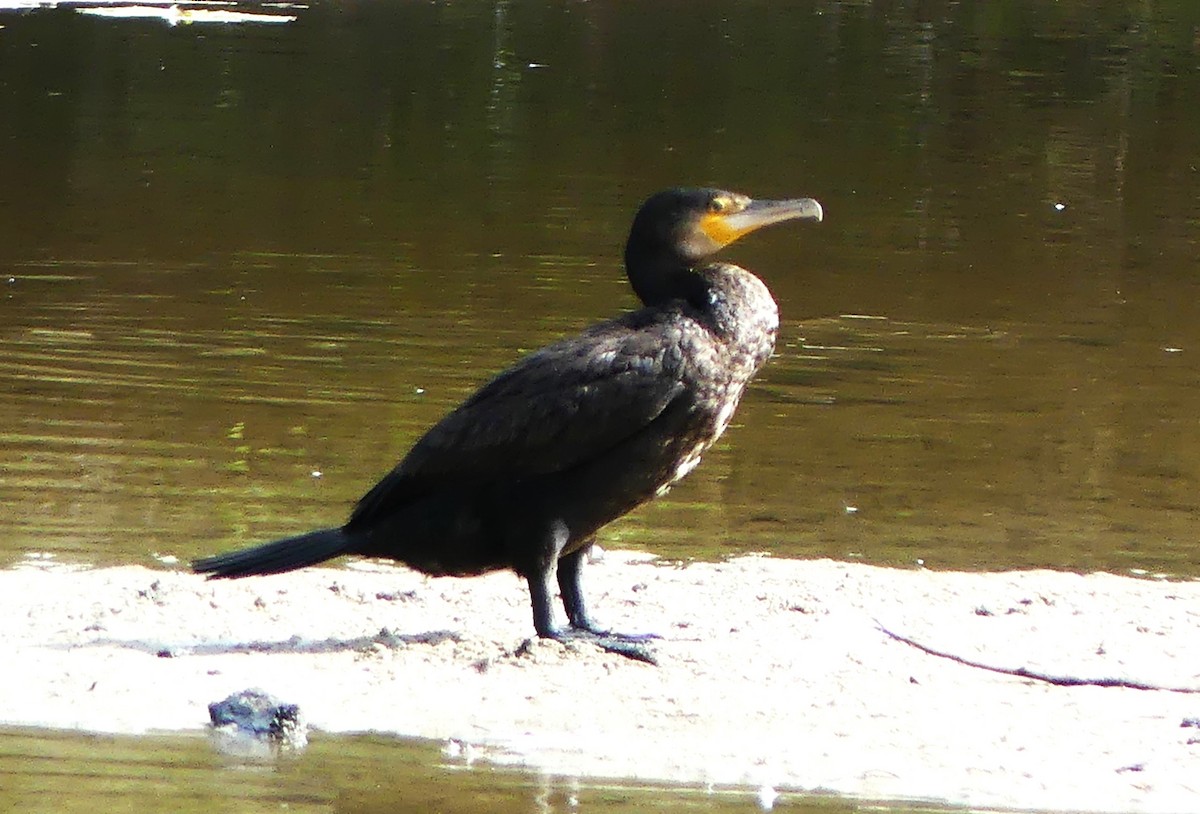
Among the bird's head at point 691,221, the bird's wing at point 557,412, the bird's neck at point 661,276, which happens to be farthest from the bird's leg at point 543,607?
the bird's head at point 691,221

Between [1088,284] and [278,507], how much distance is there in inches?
271

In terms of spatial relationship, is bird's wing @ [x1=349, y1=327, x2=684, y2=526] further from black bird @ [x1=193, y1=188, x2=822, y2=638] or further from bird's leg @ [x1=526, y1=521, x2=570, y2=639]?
bird's leg @ [x1=526, y1=521, x2=570, y2=639]

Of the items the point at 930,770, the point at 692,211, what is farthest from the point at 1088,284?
the point at 930,770

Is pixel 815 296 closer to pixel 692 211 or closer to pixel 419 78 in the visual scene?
pixel 692 211

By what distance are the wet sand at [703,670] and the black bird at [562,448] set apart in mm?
250

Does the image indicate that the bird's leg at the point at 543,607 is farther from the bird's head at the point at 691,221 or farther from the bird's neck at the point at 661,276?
the bird's head at the point at 691,221

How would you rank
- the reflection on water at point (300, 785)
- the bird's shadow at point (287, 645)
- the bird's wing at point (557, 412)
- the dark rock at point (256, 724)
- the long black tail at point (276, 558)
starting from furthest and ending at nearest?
the long black tail at point (276, 558), the bird's shadow at point (287, 645), the bird's wing at point (557, 412), the dark rock at point (256, 724), the reflection on water at point (300, 785)

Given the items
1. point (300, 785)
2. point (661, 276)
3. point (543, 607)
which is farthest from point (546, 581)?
point (300, 785)

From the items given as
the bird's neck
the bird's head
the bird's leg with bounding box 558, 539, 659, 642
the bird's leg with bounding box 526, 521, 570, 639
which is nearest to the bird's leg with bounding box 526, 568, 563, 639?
the bird's leg with bounding box 526, 521, 570, 639

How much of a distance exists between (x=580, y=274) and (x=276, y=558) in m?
7.15

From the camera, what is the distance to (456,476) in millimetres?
5734

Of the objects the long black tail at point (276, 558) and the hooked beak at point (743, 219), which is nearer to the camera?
the long black tail at point (276, 558)

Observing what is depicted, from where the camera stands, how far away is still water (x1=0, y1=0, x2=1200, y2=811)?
315 inches

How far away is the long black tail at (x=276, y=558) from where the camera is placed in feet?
19.3
